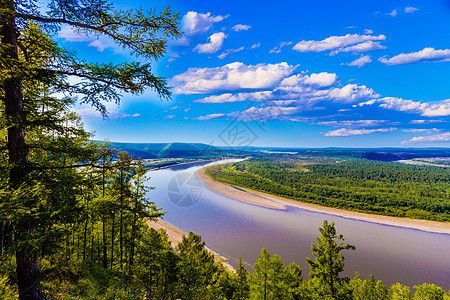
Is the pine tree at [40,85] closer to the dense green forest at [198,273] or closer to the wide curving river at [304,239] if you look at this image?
the dense green forest at [198,273]

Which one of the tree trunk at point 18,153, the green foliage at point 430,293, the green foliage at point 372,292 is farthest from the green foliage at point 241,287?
the tree trunk at point 18,153

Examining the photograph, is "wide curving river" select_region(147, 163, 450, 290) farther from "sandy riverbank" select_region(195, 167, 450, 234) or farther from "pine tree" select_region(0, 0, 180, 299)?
"pine tree" select_region(0, 0, 180, 299)

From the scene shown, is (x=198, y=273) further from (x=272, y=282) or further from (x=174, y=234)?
(x=174, y=234)

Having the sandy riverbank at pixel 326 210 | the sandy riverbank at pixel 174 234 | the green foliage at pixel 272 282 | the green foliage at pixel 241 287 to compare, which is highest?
the green foliage at pixel 272 282

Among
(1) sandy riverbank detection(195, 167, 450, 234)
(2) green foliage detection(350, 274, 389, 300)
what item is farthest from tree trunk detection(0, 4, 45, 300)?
(1) sandy riverbank detection(195, 167, 450, 234)

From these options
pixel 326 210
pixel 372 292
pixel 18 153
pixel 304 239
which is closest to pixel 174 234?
pixel 304 239

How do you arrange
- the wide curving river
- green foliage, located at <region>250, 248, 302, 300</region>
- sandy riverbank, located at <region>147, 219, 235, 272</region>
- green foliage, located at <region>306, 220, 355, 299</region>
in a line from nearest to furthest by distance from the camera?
green foliage, located at <region>306, 220, 355, 299</region> < green foliage, located at <region>250, 248, 302, 300</region> < the wide curving river < sandy riverbank, located at <region>147, 219, 235, 272</region>
